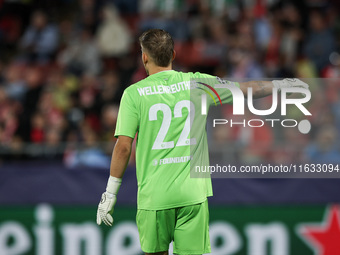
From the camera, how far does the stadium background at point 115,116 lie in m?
7.20

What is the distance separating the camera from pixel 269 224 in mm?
7234

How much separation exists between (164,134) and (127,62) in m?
6.15

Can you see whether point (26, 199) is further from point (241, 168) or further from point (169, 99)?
point (169, 99)

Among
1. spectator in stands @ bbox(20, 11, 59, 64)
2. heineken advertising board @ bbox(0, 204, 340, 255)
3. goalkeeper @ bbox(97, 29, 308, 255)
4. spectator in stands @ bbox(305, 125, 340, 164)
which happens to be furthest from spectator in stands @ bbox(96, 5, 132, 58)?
goalkeeper @ bbox(97, 29, 308, 255)

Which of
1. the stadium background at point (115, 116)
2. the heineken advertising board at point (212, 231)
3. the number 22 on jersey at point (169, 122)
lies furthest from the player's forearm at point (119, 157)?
the heineken advertising board at point (212, 231)

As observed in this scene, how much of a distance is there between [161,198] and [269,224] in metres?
3.24

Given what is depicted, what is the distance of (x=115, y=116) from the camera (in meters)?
8.74

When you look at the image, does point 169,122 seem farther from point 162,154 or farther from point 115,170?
point 115,170

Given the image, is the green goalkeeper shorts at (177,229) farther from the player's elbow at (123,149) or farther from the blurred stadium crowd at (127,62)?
the blurred stadium crowd at (127,62)

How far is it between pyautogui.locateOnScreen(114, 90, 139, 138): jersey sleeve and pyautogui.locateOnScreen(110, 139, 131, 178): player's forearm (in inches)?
3.3

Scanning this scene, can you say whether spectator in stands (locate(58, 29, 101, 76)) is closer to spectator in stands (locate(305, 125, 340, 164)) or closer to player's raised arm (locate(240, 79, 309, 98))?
spectator in stands (locate(305, 125, 340, 164))

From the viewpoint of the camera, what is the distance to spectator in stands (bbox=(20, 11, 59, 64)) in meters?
11.5

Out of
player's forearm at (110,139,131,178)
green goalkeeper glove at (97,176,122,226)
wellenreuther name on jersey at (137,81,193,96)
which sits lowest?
green goalkeeper glove at (97,176,122,226)

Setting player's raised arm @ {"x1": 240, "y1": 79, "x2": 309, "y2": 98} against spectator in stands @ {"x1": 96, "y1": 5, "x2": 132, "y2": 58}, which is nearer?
player's raised arm @ {"x1": 240, "y1": 79, "x2": 309, "y2": 98}
